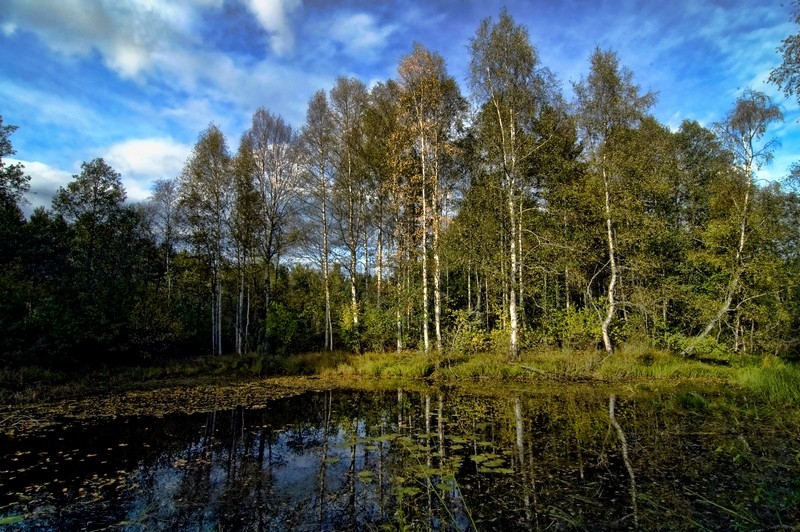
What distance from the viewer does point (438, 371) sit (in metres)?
17.1

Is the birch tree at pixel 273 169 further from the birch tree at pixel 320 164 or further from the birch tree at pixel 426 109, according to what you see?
the birch tree at pixel 426 109

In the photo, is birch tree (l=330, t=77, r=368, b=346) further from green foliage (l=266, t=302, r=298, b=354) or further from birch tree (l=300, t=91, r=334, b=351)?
green foliage (l=266, t=302, r=298, b=354)

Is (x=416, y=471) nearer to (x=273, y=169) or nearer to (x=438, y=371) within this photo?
(x=438, y=371)

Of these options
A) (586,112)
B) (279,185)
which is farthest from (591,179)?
(279,185)

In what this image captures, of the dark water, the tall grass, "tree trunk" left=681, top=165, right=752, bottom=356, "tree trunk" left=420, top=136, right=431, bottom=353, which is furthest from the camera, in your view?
"tree trunk" left=420, top=136, right=431, bottom=353

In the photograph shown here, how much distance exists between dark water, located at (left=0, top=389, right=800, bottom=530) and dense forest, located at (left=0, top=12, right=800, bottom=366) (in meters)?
8.94

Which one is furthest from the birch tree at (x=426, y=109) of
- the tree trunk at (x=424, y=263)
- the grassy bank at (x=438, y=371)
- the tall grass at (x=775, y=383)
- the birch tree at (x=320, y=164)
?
the tall grass at (x=775, y=383)

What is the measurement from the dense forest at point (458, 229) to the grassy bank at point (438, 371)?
130 centimetres

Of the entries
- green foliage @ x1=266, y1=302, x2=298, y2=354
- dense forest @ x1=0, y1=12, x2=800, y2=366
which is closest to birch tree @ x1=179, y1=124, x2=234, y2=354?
dense forest @ x1=0, y1=12, x2=800, y2=366

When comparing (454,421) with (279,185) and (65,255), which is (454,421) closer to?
(279,185)

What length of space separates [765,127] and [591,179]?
22.4ft

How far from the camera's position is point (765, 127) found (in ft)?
56.8

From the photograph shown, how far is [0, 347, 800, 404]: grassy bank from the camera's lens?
14.4 meters

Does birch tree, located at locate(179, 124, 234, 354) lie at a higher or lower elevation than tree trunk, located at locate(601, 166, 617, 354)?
higher
